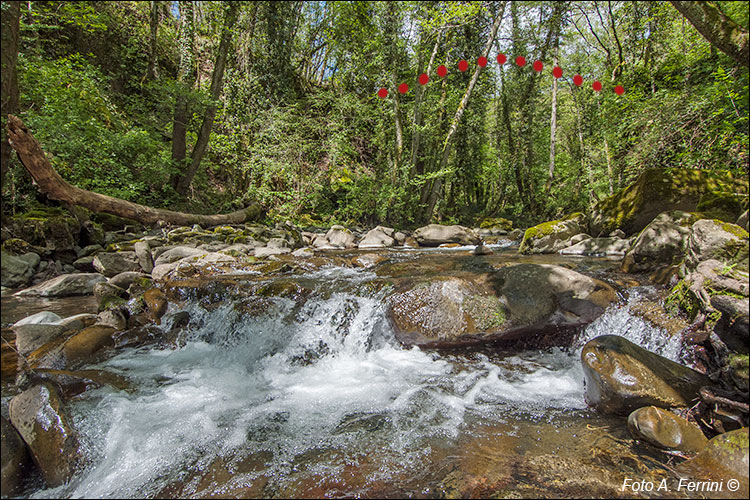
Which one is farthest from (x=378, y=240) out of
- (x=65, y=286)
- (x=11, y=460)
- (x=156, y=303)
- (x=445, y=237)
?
(x=11, y=460)

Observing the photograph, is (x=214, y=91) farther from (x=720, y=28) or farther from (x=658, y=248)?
(x=658, y=248)

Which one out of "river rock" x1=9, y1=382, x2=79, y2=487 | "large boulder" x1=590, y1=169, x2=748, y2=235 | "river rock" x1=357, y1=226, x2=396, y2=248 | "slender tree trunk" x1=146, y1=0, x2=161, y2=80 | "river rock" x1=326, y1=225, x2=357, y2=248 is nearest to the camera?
"river rock" x1=9, y1=382, x2=79, y2=487

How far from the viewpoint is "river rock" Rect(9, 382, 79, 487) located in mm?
1898

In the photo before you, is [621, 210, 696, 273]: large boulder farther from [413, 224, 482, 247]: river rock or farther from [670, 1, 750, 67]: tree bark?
[413, 224, 482, 247]: river rock

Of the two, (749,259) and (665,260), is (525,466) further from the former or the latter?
(665,260)

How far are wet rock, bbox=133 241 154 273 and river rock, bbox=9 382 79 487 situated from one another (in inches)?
187

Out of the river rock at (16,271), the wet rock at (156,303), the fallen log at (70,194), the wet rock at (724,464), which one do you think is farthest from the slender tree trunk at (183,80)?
the wet rock at (724,464)

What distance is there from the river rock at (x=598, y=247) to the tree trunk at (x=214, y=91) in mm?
10809

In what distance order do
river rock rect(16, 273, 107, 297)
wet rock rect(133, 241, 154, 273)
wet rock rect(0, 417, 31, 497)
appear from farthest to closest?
wet rock rect(133, 241, 154, 273) < river rock rect(16, 273, 107, 297) < wet rock rect(0, 417, 31, 497)

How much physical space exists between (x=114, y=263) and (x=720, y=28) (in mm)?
9598

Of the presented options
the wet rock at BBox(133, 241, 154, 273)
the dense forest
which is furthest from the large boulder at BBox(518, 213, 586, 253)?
the wet rock at BBox(133, 241, 154, 273)

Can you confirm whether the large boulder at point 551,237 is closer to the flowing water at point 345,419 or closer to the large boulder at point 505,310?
the flowing water at point 345,419

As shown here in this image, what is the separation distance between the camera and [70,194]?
6930mm

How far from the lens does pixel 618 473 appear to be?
1.96 m
